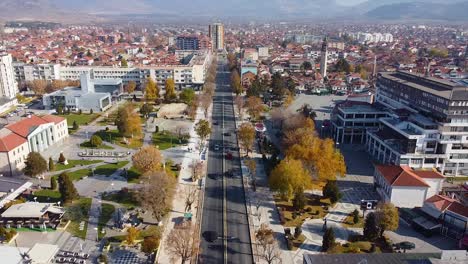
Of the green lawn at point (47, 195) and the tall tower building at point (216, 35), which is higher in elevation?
the tall tower building at point (216, 35)

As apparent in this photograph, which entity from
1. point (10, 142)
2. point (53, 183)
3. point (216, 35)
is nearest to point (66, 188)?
point (53, 183)

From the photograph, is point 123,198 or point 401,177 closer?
point 401,177

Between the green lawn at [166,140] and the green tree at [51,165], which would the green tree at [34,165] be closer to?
the green tree at [51,165]

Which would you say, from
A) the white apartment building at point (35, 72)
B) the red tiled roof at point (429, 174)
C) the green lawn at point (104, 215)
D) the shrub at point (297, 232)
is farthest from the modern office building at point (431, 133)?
the white apartment building at point (35, 72)

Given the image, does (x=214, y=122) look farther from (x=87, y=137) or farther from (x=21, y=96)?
(x=21, y=96)

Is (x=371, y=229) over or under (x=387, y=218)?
under

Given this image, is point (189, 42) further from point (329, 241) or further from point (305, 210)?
point (329, 241)
